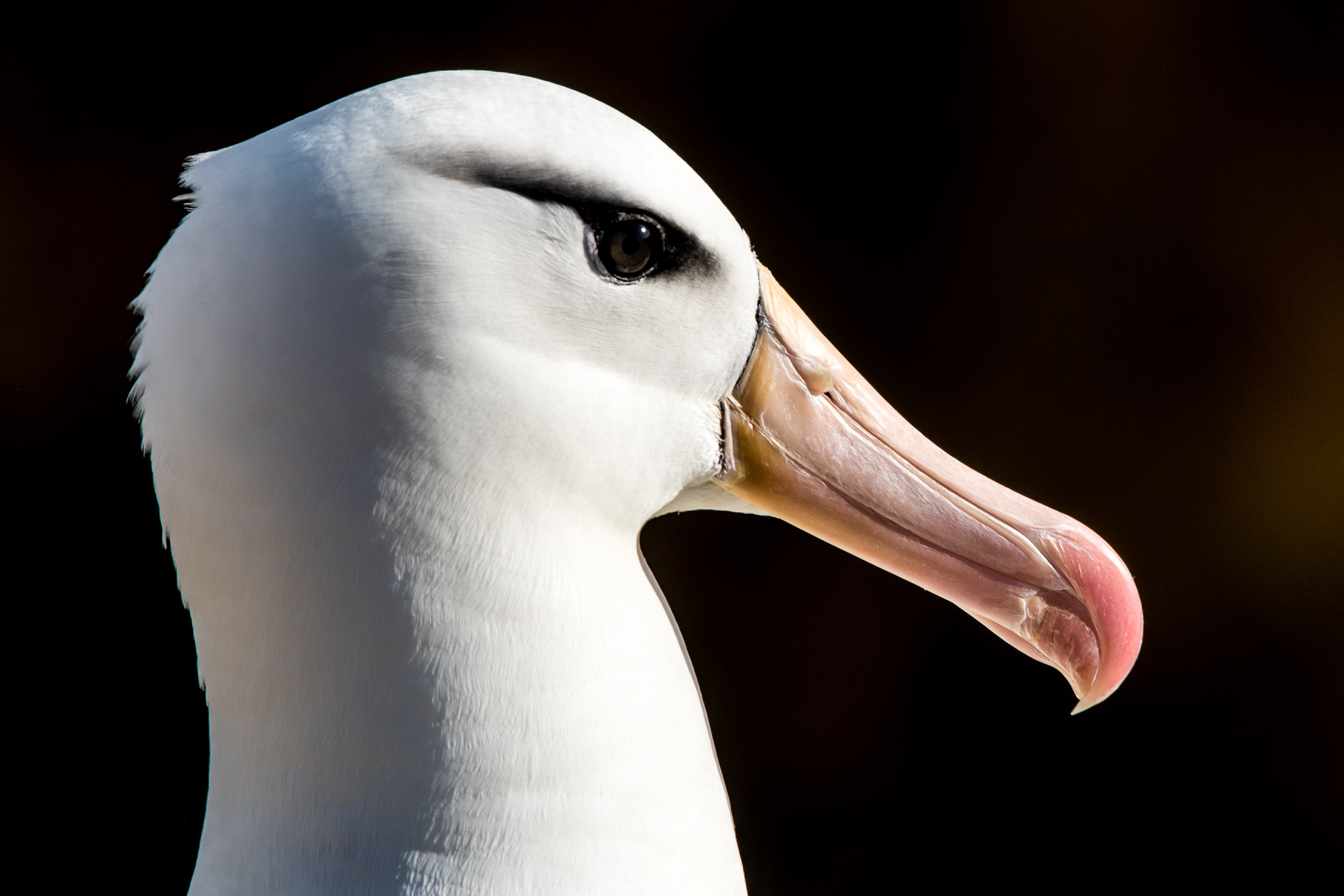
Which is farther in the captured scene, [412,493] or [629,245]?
[629,245]

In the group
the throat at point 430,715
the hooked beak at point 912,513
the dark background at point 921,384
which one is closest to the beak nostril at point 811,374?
the hooked beak at point 912,513

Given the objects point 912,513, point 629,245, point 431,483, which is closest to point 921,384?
point 912,513

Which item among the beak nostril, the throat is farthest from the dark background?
the throat

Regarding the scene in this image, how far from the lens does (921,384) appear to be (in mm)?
2705

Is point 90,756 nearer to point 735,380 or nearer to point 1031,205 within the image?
point 735,380

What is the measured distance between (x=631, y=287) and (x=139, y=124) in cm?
189

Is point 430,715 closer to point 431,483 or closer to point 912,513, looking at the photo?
point 431,483

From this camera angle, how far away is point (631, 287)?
1.03m

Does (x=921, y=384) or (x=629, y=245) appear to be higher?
(x=629, y=245)

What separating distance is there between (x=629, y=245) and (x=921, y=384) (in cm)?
179

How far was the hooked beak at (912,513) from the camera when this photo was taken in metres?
1.16

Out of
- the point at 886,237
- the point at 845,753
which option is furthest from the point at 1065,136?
the point at 845,753

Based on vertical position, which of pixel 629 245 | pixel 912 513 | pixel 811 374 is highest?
pixel 629 245

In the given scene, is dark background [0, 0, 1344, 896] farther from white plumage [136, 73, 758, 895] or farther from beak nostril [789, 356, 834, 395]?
white plumage [136, 73, 758, 895]
